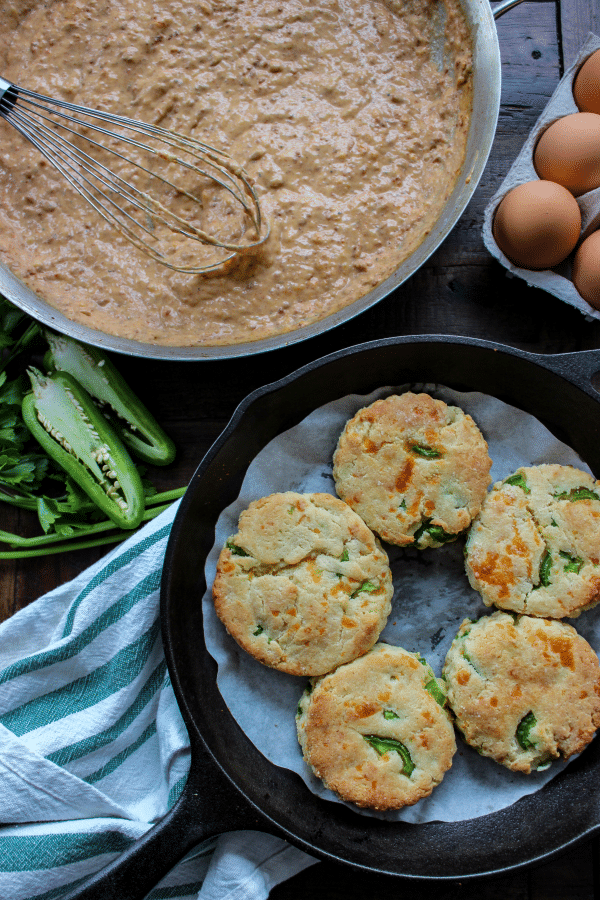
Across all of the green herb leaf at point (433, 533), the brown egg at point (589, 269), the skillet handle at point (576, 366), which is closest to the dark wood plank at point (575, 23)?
the brown egg at point (589, 269)

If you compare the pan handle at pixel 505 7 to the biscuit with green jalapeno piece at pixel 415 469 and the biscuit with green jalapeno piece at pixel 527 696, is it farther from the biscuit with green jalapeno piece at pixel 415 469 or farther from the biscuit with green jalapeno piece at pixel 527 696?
the biscuit with green jalapeno piece at pixel 527 696

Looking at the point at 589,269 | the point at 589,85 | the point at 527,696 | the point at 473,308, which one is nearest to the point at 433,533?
the point at 527,696

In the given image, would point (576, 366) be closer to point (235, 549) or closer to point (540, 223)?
point (540, 223)

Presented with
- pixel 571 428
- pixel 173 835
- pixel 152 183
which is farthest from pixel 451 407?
pixel 173 835

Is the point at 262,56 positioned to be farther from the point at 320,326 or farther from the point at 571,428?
the point at 571,428

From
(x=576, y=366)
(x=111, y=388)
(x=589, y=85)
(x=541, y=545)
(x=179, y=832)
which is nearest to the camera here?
(x=179, y=832)
